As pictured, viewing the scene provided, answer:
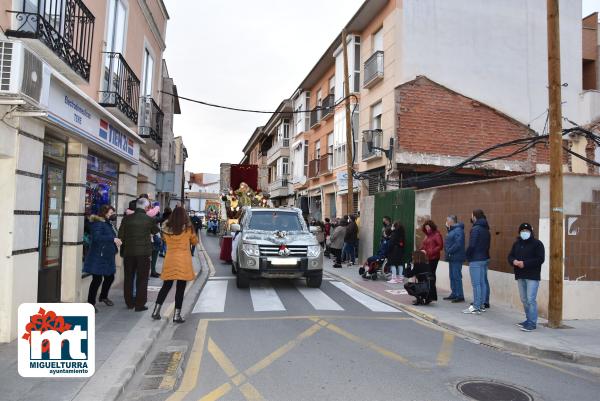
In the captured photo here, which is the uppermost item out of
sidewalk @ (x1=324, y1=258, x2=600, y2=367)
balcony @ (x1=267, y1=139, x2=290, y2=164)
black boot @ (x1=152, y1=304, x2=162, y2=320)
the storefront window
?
balcony @ (x1=267, y1=139, x2=290, y2=164)

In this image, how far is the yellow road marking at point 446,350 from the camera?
5.65 meters

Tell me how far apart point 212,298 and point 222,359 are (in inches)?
164

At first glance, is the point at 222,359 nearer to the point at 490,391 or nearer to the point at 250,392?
the point at 250,392

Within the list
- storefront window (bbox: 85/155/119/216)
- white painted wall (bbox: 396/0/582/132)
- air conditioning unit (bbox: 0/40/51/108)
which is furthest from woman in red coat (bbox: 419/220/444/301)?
white painted wall (bbox: 396/0/582/132)

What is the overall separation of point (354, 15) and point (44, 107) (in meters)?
16.5

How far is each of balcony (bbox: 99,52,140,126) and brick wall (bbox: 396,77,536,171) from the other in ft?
32.7

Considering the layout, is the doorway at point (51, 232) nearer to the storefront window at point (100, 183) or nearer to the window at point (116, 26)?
the storefront window at point (100, 183)

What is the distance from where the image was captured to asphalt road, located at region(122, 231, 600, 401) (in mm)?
4559

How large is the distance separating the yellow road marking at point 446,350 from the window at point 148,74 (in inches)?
404

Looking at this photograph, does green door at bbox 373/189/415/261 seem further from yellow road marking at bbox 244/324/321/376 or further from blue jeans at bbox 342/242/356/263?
yellow road marking at bbox 244/324/321/376

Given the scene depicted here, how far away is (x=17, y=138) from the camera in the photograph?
18.4ft

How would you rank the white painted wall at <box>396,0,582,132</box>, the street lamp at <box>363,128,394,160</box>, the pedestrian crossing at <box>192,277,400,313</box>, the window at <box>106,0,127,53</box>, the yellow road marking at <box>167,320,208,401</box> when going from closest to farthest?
the yellow road marking at <box>167,320,208,401</box> < the pedestrian crossing at <box>192,277,400,313</box> < the window at <box>106,0,127,53</box> < the street lamp at <box>363,128,394,160</box> < the white painted wall at <box>396,0,582,132</box>

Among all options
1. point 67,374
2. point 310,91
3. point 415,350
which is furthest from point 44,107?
point 310,91

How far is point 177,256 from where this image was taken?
6.99m
